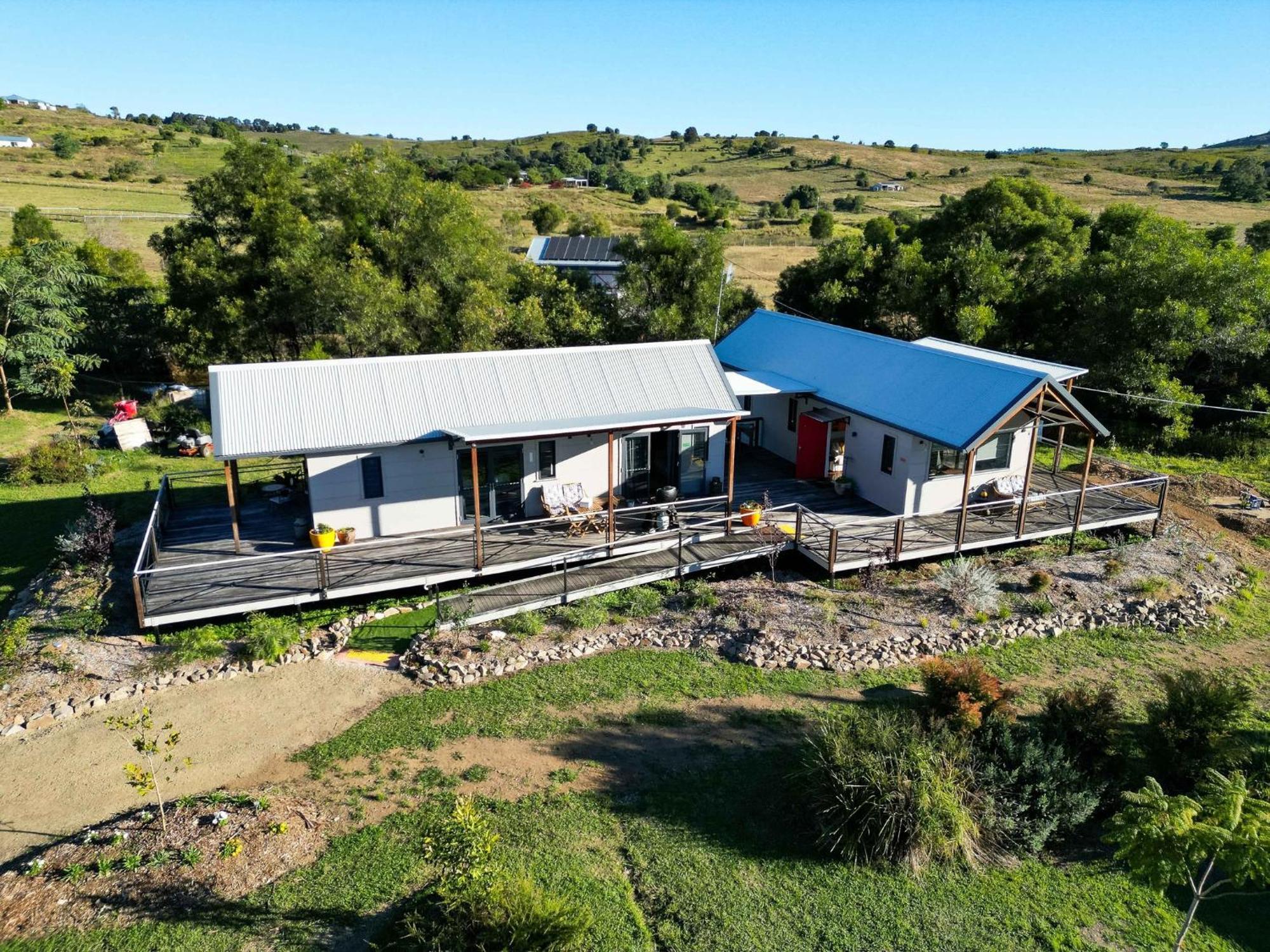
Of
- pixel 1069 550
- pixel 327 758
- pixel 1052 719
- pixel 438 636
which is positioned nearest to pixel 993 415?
pixel 1069 550

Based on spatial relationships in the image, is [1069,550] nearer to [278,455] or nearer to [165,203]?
[278,455]

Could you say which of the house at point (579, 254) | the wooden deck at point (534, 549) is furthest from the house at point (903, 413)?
the house at point (579, 254)

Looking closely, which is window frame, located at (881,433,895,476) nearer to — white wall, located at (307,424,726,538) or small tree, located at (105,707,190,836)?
white wall, located at (307,424,726,538)

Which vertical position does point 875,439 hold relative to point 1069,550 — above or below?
above

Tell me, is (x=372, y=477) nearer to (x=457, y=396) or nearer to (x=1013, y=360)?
(x=457, y=396)

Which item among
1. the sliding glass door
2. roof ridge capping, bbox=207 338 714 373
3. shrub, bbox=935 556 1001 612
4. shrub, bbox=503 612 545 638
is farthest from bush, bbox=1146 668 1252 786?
roof ridge capping, bbox=207 338 714 373
